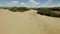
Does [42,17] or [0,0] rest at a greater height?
[0,0]

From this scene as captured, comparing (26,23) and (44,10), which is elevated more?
(44,10)

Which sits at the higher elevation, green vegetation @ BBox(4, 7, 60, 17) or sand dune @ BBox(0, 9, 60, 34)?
green vegetation @ BBox(4, 7, 60, 17)

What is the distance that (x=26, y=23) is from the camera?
158 cm

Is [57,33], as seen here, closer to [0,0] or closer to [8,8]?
[8,8]

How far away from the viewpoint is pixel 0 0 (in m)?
1.61

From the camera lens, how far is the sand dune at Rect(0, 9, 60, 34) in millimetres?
1542

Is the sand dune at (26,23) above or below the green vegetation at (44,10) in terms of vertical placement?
below

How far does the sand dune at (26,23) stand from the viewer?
154 centimetres

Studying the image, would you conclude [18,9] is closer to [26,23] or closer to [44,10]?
[26,23]

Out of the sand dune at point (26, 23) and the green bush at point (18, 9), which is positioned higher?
the green bush at point (18, 9)

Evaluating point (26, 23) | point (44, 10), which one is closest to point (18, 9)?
point (26, 23)

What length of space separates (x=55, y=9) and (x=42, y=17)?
17cm

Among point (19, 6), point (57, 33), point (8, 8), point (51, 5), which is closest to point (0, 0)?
point (8, 8)

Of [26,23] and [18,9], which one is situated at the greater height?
[18,9]
